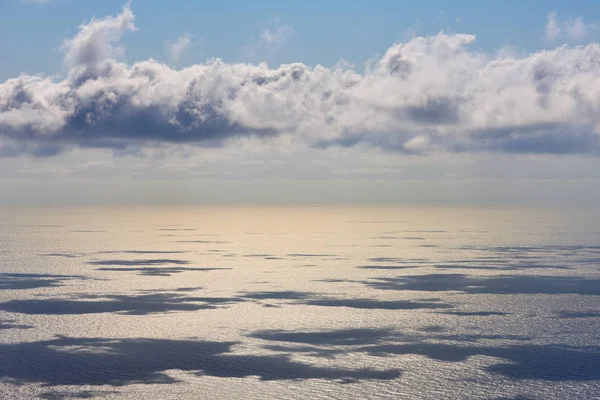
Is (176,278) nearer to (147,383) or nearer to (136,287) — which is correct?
(136,287)

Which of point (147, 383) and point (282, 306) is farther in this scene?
point (282, 306)

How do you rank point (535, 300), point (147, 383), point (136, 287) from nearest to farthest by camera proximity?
point (147, 383) → point (535, 300) → point (136, 287)

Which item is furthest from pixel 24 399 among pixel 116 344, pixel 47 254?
pixel 47 254

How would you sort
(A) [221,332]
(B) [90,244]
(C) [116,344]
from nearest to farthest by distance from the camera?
(C) [116,344]
(A) [221,332]
(B) [90,244]

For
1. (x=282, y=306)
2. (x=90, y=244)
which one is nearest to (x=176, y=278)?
(x=282, y=306)

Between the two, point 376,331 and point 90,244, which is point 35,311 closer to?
point 376,331

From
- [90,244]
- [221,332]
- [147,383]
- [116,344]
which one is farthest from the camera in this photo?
[90,244]
